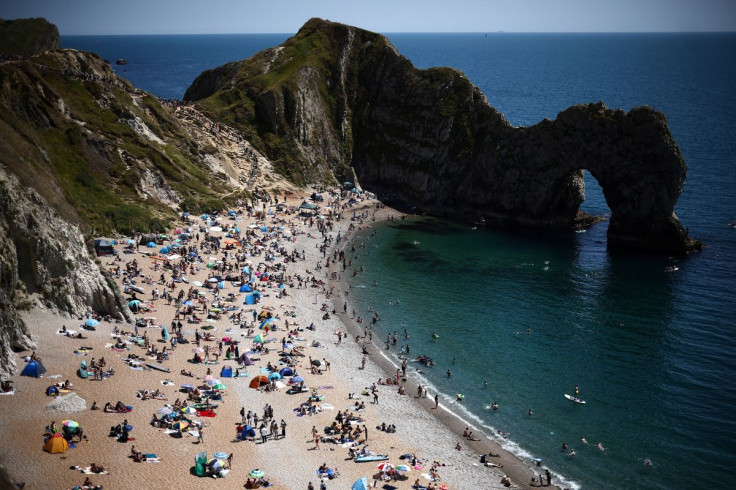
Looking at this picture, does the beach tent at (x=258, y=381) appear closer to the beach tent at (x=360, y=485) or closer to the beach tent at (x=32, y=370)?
the beach tent at (x=360, y=485)

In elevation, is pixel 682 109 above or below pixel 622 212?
above

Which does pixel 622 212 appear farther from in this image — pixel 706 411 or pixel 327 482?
pixel 327 482

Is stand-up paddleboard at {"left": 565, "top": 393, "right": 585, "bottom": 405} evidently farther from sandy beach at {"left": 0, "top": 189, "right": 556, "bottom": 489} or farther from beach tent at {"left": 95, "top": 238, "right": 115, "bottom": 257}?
beach tent at {"left": 95, "top": 238, "right": 115, "bottom": 257}

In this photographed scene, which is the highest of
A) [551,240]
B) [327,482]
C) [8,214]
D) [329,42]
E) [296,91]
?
[329,42]

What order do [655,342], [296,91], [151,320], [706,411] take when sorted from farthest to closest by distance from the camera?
[296,91] < [655,342] < [151,320] < [706,411]

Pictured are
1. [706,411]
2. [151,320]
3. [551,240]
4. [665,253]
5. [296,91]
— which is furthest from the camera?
[296,91]

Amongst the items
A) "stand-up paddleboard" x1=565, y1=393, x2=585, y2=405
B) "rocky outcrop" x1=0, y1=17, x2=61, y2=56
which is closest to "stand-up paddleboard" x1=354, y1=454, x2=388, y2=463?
"stand-up paddleboard" x1=565, y1=393, x2=585, y2=405

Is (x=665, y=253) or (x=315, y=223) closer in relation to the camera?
(x=665, y=253)

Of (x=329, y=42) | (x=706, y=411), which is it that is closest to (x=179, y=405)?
(x=706, y=411)
